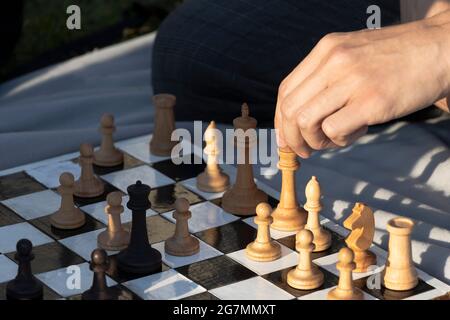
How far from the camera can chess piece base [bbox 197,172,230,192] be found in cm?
227

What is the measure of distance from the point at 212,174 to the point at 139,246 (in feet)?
1.32

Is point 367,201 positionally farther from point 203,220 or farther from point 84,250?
point 84,250

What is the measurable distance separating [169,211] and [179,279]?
302 millimetres

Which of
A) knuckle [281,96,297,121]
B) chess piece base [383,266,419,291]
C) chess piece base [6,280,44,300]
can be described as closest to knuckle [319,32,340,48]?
knuckle [281,96,297,121]

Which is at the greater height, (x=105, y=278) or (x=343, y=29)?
(x=343, y=29)

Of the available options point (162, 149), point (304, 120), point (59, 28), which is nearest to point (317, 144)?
point (304, 120)

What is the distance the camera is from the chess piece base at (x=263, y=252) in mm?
1965

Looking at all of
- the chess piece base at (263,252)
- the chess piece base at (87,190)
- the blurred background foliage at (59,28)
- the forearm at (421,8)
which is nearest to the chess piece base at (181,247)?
the chess piece base at (263,252)

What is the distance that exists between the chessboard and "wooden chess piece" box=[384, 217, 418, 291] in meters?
0.02
